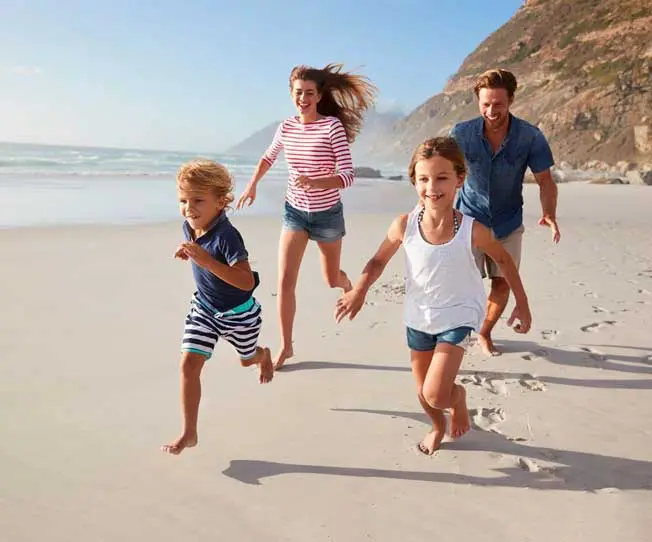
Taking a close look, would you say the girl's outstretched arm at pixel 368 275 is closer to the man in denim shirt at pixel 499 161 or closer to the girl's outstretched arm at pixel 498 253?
the girl's outstretched arm at pixel 498 253

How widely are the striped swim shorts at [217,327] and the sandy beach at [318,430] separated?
18.6 inches

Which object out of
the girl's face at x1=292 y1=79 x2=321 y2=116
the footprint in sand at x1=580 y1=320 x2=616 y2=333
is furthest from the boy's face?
the footprint in sand at x1=580 y1=320 x2=616 y2=333

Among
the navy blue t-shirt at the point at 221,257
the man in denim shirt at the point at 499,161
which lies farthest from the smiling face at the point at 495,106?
the navy blue t-shirt at the point at 221,257

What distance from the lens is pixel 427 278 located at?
9.64ft

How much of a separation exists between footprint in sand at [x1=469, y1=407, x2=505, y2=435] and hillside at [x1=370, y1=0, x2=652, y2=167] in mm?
43046

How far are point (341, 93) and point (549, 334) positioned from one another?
2.41 metres

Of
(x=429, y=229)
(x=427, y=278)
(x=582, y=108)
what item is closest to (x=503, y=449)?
(x=427, y=278)

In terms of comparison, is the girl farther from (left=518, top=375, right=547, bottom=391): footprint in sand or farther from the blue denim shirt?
(left=518, top=375, right=547, bottom=391): footprint in sand

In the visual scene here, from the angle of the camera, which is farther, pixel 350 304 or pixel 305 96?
pixel 305 96

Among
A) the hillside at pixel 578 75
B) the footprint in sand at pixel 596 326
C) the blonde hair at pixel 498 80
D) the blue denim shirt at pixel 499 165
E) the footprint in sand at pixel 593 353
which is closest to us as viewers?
the blonde hair at pixel 498 80

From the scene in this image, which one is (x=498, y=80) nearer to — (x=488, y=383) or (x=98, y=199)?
(x=488, y=383)

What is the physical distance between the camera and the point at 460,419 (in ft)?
9.97

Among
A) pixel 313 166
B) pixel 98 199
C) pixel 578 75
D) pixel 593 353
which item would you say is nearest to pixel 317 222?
pixel 313 166

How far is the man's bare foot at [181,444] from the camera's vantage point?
9.32 ft
